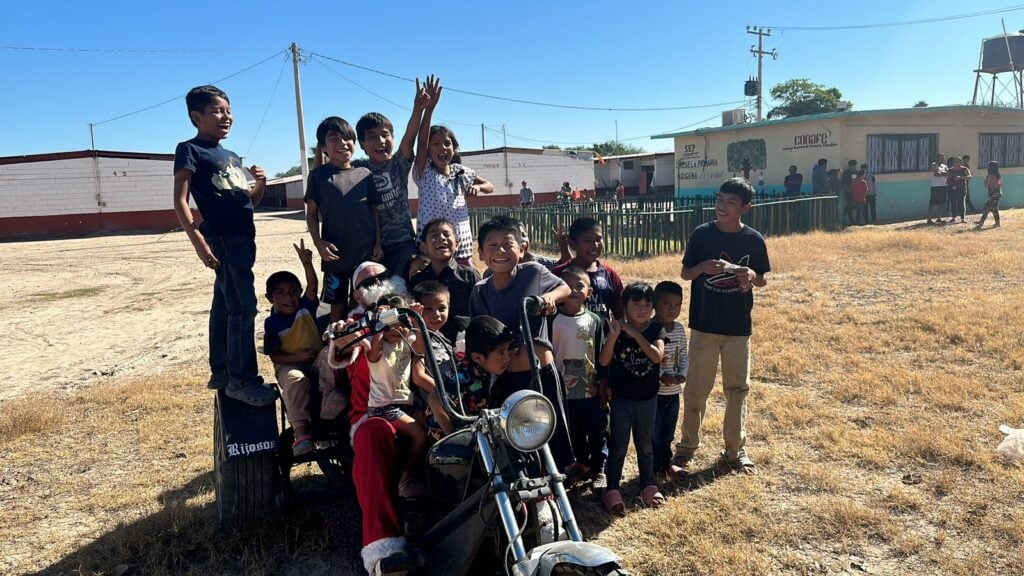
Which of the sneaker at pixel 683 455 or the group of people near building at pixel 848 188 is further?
the group of people near building at pixel 848 188

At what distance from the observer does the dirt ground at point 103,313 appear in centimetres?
715

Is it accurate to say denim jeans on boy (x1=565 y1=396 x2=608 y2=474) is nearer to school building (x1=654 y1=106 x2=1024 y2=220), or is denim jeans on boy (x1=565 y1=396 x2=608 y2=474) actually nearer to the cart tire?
the cart tire

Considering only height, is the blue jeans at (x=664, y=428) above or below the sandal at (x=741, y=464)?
above

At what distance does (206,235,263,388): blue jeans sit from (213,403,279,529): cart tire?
37 centimetres

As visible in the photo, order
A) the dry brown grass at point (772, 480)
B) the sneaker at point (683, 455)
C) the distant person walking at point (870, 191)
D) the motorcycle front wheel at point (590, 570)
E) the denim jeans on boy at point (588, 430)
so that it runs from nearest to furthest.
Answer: the motorcycle front wheel at point (590, 570)
the dry brown grass at point (772, 480)
the denim jeans on boy at point (588, 430)
the sneaker at point (683, 455)
the distant person walking at point (870, 191)

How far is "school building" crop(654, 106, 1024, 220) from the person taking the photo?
1895 centimetres

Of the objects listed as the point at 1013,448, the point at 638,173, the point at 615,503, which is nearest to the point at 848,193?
the point at 1013,448

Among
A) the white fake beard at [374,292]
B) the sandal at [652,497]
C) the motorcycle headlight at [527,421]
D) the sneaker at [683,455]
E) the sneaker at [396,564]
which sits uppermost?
the white fake beard at [374,292]

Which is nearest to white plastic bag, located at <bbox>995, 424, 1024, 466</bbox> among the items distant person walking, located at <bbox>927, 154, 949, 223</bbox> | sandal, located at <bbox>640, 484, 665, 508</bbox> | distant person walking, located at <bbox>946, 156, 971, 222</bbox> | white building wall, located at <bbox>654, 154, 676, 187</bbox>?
sandal, located at <bbox>640, 484, 665, 508</bbox>

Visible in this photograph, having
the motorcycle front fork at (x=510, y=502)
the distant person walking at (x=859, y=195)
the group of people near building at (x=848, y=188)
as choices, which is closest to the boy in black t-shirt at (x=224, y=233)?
the motorcycle front fork at (x=510, y=502)

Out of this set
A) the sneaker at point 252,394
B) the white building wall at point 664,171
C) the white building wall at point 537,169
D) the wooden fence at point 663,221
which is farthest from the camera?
the white building wall at point 537,169

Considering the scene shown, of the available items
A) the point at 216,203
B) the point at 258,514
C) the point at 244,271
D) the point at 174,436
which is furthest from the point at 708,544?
the point at 174,436

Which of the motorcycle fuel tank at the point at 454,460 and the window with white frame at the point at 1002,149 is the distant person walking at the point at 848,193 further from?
the motorcycle fuel tank at the point at 454,460

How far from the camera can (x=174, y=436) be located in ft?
16.3
